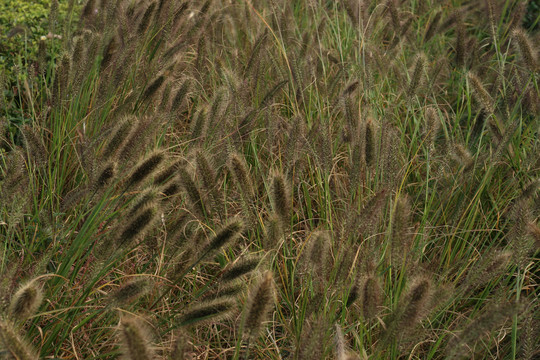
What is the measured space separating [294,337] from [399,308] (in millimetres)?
496

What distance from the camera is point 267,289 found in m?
1.56

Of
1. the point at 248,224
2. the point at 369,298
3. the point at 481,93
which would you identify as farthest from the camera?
the point at 481,93

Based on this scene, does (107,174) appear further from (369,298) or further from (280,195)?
(369,298)

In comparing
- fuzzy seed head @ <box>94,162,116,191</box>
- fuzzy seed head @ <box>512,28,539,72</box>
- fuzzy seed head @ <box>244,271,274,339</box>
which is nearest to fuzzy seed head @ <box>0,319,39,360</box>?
fuzzy seed head @ <box>244,271,274,339</box>

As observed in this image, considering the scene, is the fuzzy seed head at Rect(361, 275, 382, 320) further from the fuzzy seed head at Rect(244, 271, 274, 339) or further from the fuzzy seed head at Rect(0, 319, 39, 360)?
the fuzzy seed head at Rect(0, 319, 39, 360)

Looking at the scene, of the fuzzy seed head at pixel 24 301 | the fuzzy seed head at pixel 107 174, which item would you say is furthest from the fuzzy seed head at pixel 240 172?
the fuzzy seed head at pixel 24 301

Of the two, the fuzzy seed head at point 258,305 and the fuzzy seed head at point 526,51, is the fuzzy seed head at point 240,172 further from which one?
the fuzzy seed head at point 526,51

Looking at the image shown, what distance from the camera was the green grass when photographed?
6.04 ft

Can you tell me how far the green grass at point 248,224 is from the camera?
184 centimetres

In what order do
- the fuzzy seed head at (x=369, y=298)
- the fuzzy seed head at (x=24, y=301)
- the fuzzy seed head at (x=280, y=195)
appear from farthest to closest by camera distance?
the fuzzy seed head at (x=280, y=195), the fuzzy seed head at (x=369, y=298), the fuzzy seed head at (x=24, y=301)

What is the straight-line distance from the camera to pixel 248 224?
2229 mm

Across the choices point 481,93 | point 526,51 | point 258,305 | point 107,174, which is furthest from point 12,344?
point 526,51

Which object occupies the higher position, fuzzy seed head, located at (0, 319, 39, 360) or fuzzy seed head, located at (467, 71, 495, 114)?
fuzzy seed head, located at (467, 71, 495, 114)

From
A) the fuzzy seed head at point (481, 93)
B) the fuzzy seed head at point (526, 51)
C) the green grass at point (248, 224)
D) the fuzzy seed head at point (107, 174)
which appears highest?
the fuzzy seed head at point (526, 51)
